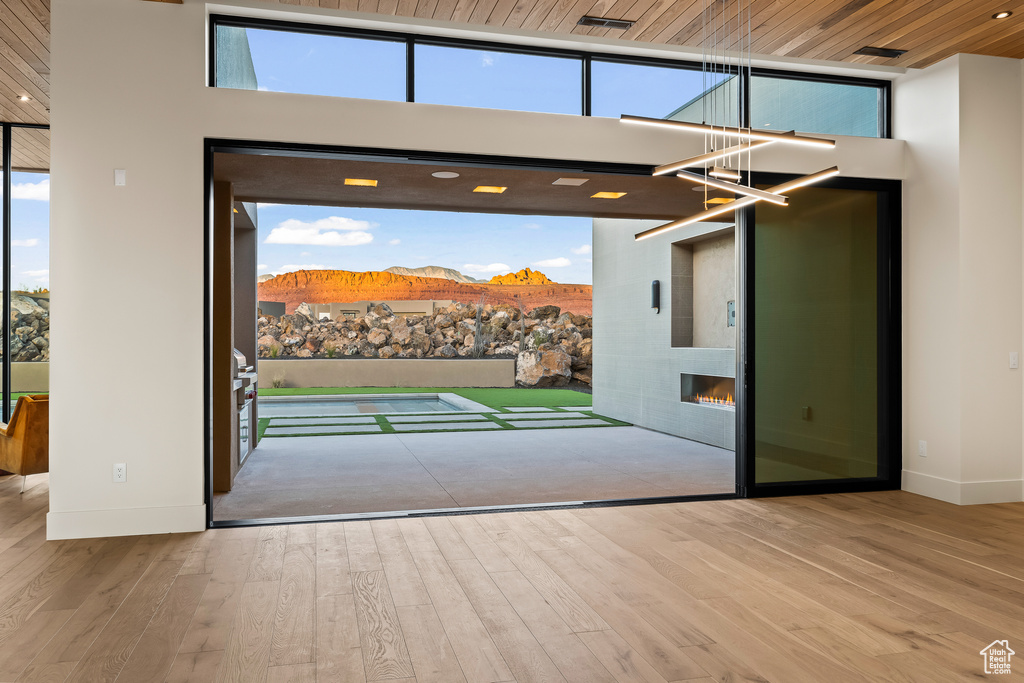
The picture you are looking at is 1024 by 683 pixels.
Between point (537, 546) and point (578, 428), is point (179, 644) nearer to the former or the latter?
point (537, 546)

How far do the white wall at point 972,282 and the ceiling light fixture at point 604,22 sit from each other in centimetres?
237

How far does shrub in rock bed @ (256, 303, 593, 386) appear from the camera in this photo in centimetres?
2194

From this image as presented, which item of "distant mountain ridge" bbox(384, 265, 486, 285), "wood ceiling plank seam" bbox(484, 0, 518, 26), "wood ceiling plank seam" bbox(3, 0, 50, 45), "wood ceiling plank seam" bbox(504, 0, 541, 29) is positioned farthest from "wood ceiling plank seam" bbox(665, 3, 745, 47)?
"distant mountain ridge" bbox(384, 265, 486, 285)

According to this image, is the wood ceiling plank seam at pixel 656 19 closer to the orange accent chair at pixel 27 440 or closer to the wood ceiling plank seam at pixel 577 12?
the wood ceiling plank seam at pixel 577 12

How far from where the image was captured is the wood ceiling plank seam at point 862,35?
4121 millimetres

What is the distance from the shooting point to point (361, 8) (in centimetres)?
→ 421

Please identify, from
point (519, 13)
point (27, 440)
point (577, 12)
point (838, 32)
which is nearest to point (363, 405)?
point (27, 440)

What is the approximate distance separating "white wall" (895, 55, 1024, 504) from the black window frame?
0.43 metres

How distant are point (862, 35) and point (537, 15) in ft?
6.86

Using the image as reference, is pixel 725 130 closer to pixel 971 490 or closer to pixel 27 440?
pixel 971 490

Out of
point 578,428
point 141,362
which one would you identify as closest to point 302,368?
point 578,428

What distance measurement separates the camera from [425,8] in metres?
4.22

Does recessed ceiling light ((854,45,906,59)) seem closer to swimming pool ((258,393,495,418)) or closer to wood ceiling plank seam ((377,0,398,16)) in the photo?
wood ceiling plank seam ((377,0,398,16))

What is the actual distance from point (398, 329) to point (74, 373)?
61.5ft
